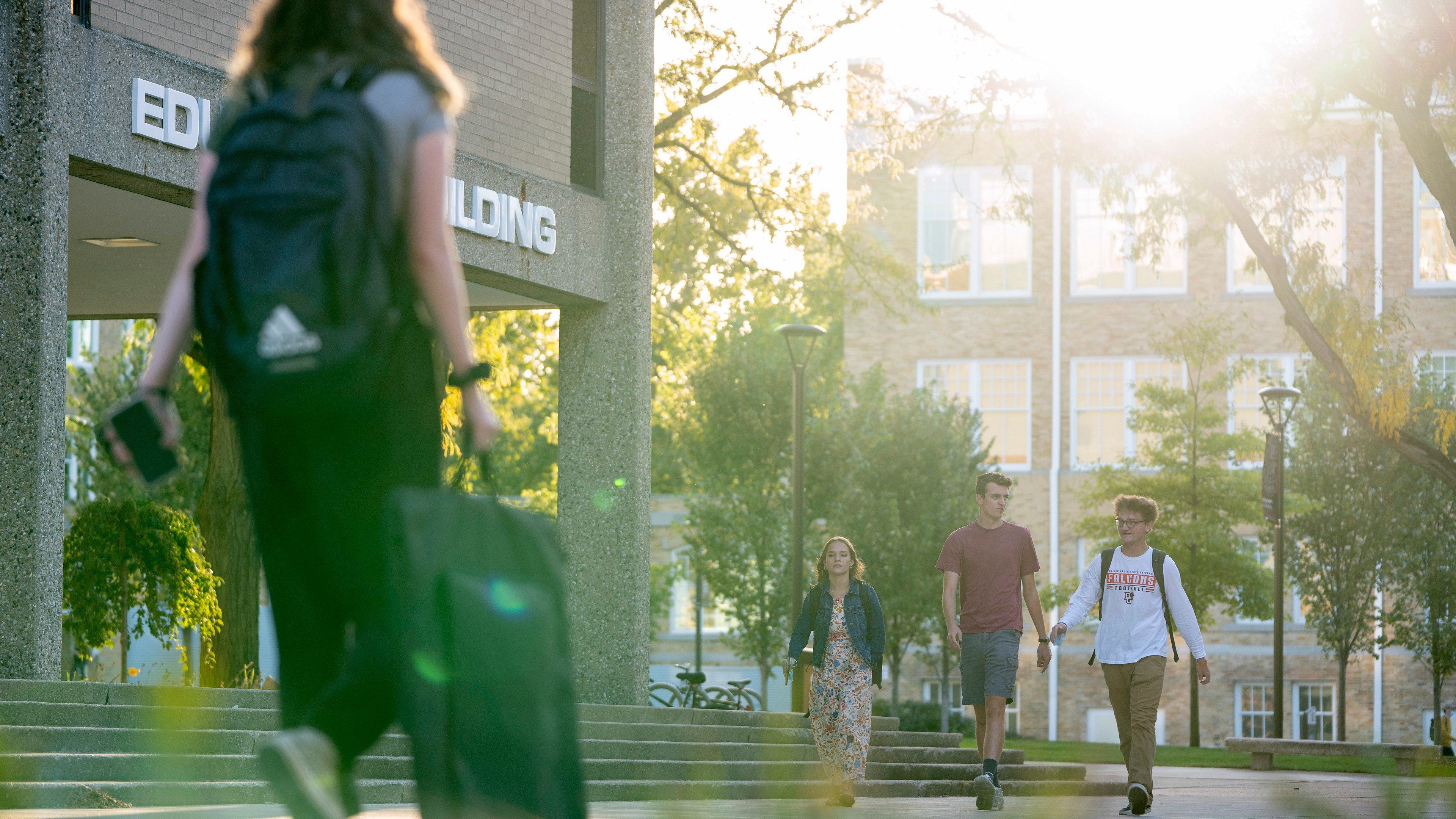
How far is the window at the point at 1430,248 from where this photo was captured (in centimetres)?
4112

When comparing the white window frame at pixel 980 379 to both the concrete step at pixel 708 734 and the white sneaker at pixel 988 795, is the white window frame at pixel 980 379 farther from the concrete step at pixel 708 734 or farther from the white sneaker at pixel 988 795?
the white sneaker at pixel 988 795

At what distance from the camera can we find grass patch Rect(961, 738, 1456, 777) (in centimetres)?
2131

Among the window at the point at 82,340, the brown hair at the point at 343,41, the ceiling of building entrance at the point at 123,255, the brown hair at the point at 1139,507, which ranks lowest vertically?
the brown hair at the point at 1139,507

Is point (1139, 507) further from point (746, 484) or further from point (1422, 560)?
point (746, 484)

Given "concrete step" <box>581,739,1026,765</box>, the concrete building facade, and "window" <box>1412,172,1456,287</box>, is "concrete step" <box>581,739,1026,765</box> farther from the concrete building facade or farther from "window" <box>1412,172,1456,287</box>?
"window" <box>1412,172,1456,287</box>

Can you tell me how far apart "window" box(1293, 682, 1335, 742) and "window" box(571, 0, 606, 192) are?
2865cm

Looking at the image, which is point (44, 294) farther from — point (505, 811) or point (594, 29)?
point (505, 811)

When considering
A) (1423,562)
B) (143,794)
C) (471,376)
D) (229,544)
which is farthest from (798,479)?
(1423,562)

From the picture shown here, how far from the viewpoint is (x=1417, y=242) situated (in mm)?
41469

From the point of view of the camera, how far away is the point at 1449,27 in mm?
15125

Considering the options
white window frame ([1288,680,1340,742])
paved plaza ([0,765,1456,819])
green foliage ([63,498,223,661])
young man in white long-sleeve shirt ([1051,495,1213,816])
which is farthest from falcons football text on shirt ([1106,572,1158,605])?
white window frame ([1288,680,1340,742])

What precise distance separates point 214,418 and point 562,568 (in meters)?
15.6

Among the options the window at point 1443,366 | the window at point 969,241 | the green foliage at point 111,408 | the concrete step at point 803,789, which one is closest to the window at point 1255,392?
the window at point 1443,366

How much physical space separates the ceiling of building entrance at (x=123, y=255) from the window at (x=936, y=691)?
25.5 metres
